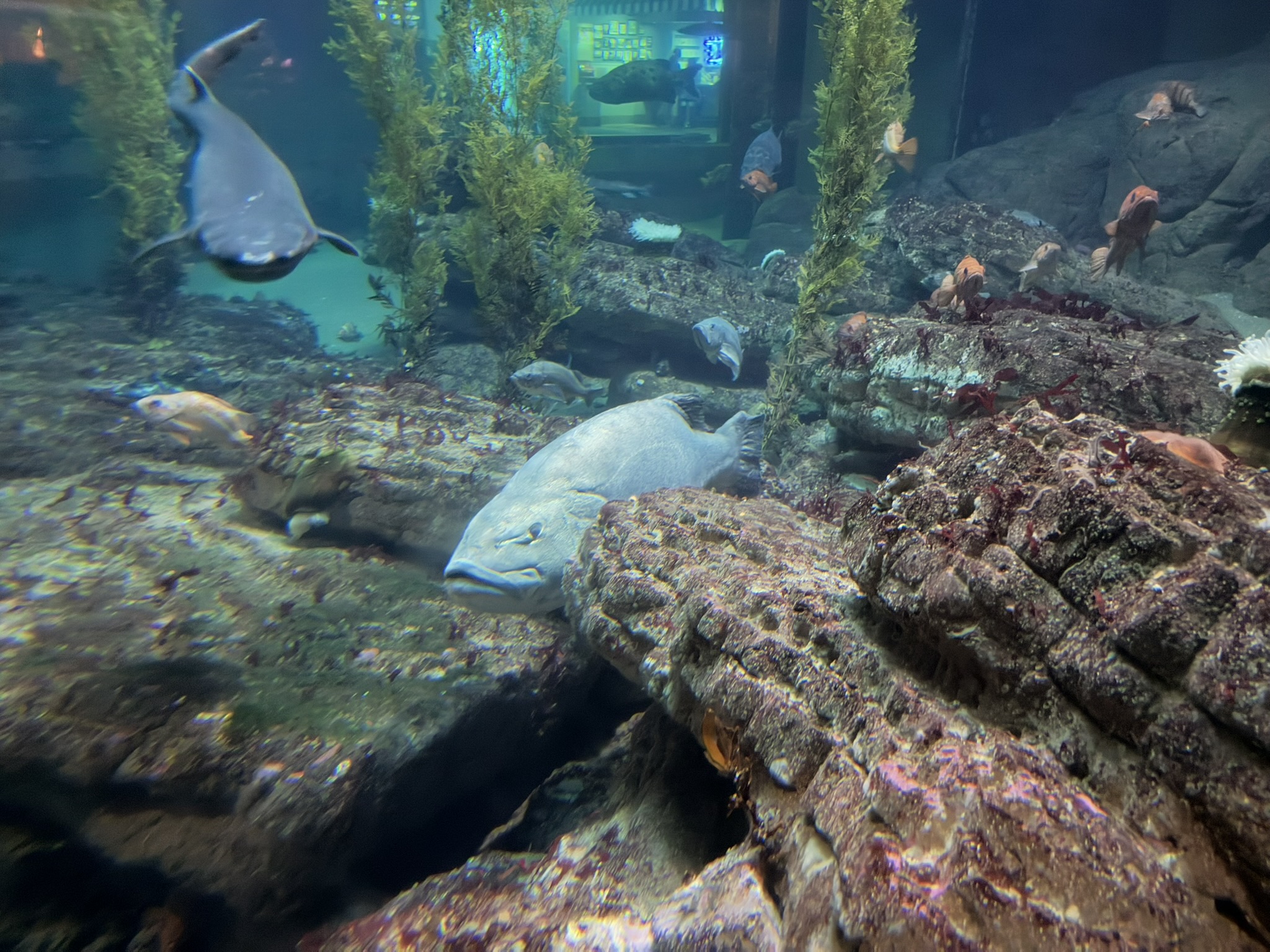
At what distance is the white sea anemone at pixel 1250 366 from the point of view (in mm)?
2582

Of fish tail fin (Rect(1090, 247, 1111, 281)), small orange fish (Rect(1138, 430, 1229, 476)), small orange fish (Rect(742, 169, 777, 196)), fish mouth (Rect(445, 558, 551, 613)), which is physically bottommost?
fish mouth (Rect(445, 558, 551, 613))

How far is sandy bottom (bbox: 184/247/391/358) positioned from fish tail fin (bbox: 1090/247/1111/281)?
12431 mm

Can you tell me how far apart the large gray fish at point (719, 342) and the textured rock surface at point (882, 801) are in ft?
19.7

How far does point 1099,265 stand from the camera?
8.44 m

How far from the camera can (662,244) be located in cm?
1344

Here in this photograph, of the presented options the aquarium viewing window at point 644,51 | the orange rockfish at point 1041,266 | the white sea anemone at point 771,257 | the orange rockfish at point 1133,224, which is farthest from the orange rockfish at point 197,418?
the aquarium viewing window at point 644,51

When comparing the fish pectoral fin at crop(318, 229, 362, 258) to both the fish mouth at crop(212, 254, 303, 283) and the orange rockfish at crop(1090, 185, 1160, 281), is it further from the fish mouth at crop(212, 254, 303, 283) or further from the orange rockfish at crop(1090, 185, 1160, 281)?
the orange rockfish at crop(1090, 185, 1160, 281)

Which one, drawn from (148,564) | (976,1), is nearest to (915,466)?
(148,564)

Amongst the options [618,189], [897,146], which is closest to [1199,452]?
[897,146]

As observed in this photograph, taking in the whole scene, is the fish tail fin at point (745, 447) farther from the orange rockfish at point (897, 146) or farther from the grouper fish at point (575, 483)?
the orange rockfish at point (897, 146)

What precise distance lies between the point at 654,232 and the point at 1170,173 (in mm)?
10656

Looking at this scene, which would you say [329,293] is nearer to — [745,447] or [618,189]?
[618,189]

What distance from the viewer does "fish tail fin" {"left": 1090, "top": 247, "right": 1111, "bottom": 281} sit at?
8.27m

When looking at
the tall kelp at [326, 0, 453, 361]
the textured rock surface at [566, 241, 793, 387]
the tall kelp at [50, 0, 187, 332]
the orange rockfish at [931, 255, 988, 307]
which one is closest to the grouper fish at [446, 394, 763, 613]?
the orange rockfish at [931, 255, 988, 307]
